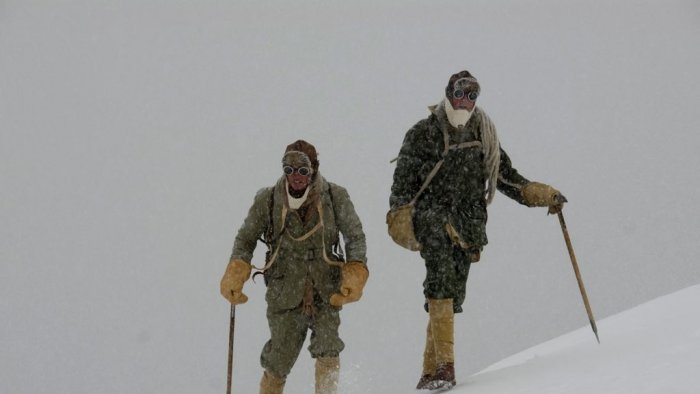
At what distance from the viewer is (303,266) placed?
277 inches

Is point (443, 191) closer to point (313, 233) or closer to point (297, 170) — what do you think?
point (313, 233)

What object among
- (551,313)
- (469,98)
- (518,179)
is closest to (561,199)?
(518,179)

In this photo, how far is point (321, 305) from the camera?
7059 mm

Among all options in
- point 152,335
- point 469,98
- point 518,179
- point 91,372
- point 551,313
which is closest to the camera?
point 469,98

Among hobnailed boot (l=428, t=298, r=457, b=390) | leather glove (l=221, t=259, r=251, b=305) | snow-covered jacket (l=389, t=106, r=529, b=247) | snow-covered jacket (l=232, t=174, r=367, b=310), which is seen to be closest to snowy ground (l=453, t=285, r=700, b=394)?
hobnailed boot (l=428, t=298, r=457, b=390)

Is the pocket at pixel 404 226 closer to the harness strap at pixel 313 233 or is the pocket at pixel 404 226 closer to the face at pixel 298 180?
the harness strap at pixel 313 233

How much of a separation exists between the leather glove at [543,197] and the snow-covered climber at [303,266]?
1.26 m

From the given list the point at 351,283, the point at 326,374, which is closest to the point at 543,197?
the point at 351,283

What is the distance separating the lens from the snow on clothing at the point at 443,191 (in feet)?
22.6

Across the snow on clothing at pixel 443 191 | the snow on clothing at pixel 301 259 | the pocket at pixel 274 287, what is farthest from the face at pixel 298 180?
the pocket at pixel 274 287

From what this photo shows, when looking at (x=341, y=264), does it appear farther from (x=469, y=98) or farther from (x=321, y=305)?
(x=469, y=98)

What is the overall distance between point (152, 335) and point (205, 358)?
31371 mm

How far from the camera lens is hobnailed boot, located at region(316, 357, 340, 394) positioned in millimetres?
6883

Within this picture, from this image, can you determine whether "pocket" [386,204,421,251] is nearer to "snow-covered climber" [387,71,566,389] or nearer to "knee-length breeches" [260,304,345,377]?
"snow-covered climber" [387,71,566,389]
